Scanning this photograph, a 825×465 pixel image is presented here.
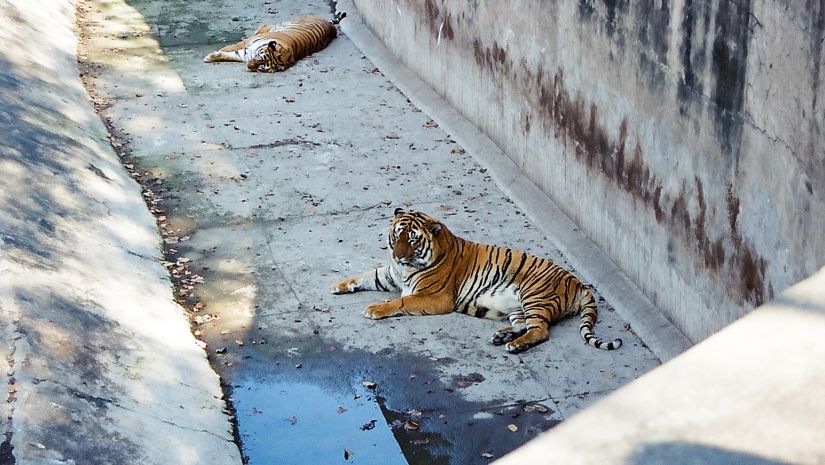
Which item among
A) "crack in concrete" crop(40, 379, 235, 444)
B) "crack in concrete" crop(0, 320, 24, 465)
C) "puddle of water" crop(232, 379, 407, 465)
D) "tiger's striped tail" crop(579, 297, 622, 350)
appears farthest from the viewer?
"tiger's striped tail" crop(579, 297, 622, 350)

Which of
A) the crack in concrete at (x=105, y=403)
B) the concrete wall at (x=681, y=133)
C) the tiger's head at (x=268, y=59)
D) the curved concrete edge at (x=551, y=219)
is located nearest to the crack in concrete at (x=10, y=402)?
the crack in concrete at (x=105, y=403)

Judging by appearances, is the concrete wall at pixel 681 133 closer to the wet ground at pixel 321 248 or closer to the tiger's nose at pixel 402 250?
the wet ground at pixel 321 248

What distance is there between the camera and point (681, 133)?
22.8 feet

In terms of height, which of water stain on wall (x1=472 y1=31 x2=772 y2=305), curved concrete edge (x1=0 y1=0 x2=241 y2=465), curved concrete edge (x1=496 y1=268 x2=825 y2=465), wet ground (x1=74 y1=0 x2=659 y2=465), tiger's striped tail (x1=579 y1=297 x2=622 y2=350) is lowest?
wet ground (x1=74 y1=0 x2=659 y2=465)

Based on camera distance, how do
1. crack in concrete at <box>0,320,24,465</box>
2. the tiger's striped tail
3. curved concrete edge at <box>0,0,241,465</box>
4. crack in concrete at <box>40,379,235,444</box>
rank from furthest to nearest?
the tiger's striped tail < crack in concrete at <box>40,379,235,444</box> < curved concrete edge at <box>0,0,241,465</box> < crack in concrete at <box>0,320,24,465</box>

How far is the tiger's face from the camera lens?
25.3ft

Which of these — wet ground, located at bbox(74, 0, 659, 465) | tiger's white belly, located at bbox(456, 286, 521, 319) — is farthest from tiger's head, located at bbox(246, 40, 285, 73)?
tiger's white belly, located at bbox(456, 286, 521, 319)

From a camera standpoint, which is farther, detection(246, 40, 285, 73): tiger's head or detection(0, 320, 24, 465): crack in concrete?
detection(246, 40, 285, 73): tiger's head

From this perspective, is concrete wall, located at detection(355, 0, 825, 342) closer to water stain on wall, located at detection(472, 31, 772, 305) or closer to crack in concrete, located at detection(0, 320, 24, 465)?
water stain on wall, located at detection(472, 31, 772, 305)

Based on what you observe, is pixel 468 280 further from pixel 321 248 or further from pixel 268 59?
pixel 268 59

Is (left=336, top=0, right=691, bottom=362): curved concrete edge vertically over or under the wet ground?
over

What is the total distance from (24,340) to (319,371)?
1948mm

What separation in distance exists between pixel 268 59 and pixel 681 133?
783cm

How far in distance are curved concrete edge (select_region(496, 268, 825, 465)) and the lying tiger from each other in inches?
209
